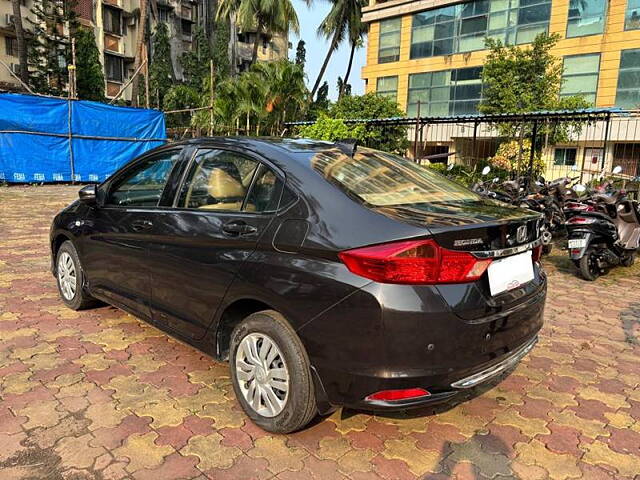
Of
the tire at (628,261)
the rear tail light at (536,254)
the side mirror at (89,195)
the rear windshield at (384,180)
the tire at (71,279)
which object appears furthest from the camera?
the tire at (628,261)

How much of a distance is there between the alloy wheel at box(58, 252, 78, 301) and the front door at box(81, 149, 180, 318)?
327mm

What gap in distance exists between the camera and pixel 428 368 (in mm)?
2145

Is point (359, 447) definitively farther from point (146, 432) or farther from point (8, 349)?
point (8, 349)

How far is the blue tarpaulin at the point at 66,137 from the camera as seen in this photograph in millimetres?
14617

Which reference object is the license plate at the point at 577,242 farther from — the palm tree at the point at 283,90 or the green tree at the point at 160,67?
the green tree at the point at 160,67

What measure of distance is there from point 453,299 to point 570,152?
78.4 ft

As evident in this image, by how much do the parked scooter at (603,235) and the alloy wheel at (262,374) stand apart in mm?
4746

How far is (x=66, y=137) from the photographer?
15.8 meters

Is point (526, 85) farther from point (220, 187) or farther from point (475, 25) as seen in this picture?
point (220, 187)

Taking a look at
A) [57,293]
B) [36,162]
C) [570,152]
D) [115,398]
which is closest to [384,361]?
[115,398]

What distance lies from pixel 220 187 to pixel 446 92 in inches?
1064

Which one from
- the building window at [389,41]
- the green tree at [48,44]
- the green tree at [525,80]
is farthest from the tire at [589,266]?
the building window at [389,41]

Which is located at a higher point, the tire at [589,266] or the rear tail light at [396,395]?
the rear tail light at [396,395]

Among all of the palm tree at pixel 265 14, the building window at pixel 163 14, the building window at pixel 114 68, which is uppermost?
the building window at pixel 163 14
